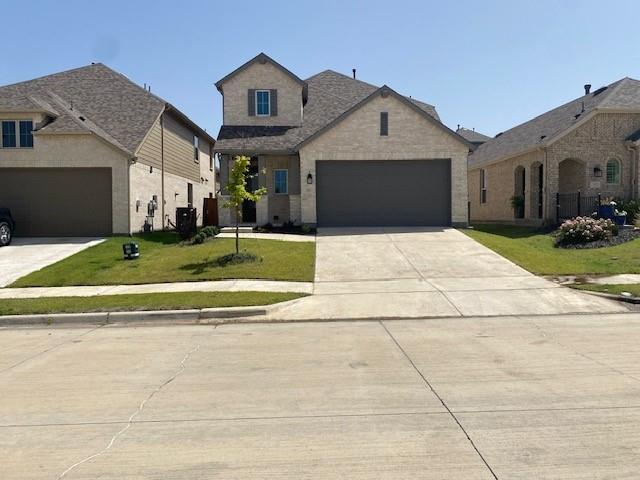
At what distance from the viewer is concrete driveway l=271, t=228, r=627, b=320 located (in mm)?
10570

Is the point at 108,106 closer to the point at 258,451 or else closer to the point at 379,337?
the point at 379,337

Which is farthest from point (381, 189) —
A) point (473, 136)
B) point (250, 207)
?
point (473, 136)

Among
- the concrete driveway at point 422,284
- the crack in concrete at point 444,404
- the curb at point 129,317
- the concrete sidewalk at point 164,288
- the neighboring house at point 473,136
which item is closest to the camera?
the crack in concrete at point 444,404

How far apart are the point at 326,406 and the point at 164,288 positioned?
904cm

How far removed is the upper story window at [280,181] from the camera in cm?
2411

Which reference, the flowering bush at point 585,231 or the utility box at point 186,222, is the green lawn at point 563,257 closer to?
the flowering bush at point 585,231

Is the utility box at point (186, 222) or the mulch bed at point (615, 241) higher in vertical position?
the utility box at point (186, 222)

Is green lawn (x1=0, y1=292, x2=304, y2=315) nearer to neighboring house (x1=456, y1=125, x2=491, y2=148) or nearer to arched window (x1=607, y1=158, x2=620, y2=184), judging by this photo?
arched window (x1=607, y1=158, x2=620, y2=184)

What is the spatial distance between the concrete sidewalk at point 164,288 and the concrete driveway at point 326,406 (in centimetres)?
403

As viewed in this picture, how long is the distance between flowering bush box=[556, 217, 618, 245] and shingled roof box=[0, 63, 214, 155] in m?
17.8

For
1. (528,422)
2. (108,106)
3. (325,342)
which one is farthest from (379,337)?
(108,106)

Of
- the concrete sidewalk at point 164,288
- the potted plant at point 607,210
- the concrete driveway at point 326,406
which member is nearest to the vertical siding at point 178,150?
the concrete sidewalk at point 164,288

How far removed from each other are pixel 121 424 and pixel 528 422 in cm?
382

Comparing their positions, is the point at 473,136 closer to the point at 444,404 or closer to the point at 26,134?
the point at 26,134
